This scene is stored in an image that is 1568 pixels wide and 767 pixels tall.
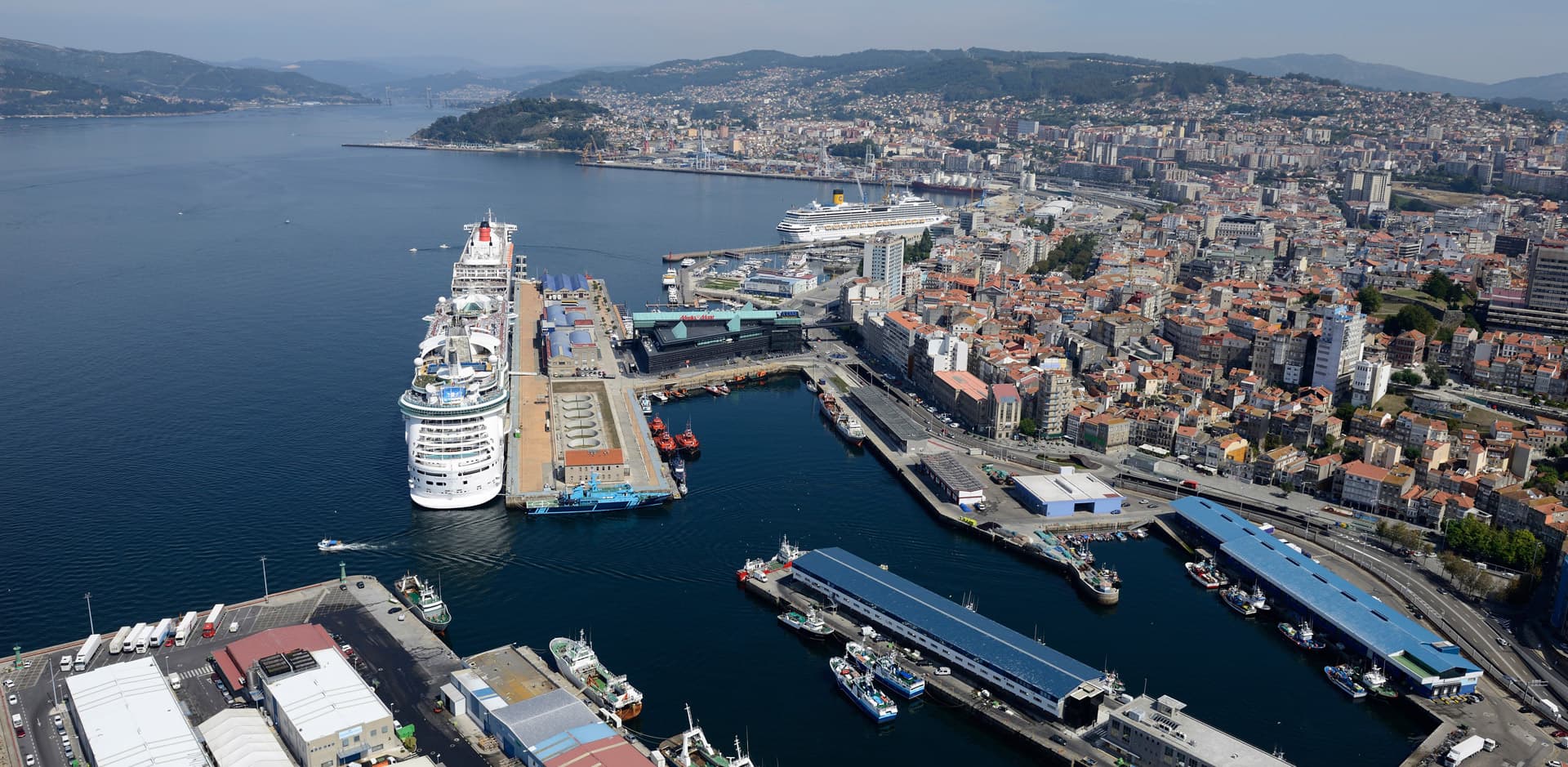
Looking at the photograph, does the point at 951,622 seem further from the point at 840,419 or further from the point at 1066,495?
the point at 840,419

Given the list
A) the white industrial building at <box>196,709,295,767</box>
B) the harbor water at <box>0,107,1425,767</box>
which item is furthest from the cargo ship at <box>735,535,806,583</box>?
the white industrial building at <box>196,709,295,767</box>

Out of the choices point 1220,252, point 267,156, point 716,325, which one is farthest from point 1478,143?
point 267,156

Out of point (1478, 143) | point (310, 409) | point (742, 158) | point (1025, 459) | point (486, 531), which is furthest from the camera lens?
point (742, 158)

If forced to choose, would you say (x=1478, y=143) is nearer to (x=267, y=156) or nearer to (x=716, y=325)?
(x=716, y=325)

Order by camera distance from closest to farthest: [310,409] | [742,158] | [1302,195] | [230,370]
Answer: [310,409], [230,370], [1302,195], [742,158]

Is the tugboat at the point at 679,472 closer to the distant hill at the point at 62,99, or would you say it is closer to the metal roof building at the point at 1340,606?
the metal roof building at the point at 1340,606

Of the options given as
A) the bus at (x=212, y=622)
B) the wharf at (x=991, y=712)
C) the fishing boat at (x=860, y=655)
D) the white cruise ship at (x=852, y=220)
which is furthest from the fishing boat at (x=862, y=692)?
the white cruise ship at (x=852, y=220)

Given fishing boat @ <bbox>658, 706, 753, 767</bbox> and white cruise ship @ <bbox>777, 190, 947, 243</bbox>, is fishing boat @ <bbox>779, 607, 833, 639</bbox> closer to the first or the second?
fishing boat @ <bbox>658, 706, 753, 767</bbox>
